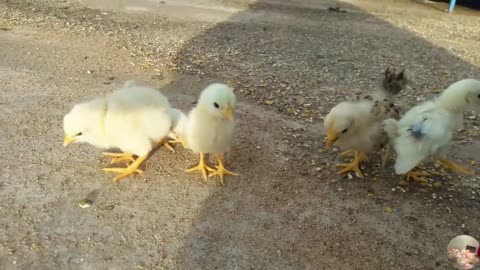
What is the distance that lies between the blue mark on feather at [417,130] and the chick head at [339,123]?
0.32 m

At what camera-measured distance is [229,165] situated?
312cm

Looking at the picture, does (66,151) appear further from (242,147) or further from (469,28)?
(469,28)

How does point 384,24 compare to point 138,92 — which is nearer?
point 138,92

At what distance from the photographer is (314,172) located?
3.09m

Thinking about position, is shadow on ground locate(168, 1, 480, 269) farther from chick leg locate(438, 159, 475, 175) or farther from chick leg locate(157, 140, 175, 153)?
chick leg locate(157, 140, 175, 153)

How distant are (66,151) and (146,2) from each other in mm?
3799

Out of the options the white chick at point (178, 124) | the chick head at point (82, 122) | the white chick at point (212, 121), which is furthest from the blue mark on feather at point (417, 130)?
the chick head at point (82, 122)

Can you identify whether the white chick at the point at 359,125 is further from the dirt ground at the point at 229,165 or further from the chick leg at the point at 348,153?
the dirt ground at the point at 229,165

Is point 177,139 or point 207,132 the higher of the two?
point 207,132

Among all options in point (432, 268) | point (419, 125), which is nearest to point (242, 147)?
point (419, 125)

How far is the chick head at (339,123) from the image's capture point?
9.20 ft

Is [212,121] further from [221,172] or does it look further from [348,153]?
[348,153]

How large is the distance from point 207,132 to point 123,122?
0.48m

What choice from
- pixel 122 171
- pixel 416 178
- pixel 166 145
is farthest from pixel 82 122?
pixel 416 178
